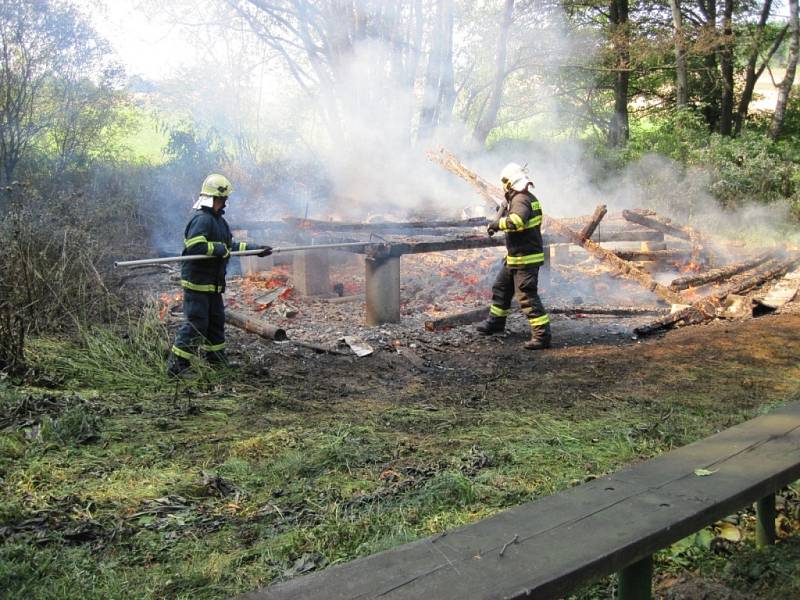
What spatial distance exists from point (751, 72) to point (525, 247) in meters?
15.4

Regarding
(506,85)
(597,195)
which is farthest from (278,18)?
(597,195)

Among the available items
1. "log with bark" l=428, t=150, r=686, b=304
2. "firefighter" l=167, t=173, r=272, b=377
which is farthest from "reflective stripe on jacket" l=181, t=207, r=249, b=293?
"log with bark" l=428, t=150, r=686, b=304

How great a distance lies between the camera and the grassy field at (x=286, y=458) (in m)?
2.95

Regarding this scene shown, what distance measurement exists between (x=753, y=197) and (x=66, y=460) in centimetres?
1452

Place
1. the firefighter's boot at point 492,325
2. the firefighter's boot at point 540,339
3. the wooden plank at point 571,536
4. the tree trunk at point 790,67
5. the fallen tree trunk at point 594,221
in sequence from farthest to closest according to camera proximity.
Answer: the tree trunk at point 790,67 → the fallen tree trunk at point 594,221 → the firefighter's boot at point 492,325 → the firefighter's boot at point 540,339 → the wooden plank at point 571,536

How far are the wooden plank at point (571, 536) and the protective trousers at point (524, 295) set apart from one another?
15.5 ft

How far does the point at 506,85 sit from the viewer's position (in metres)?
20.3

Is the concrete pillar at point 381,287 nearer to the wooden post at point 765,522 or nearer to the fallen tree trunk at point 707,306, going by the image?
the fallen tree trunk at point 707,306

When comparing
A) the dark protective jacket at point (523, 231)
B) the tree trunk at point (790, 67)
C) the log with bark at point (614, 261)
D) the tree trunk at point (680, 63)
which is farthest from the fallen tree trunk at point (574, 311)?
the tree trunk at point (790, 67)

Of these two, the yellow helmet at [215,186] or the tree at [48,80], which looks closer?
the yellow helmet at [215,186]

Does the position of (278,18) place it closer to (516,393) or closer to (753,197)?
(753,197)

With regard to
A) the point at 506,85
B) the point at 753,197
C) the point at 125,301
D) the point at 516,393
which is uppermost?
the point at 506,85

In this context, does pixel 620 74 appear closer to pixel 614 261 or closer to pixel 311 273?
pixel 614 261

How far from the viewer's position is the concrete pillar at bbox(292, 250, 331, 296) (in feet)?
33.1
